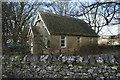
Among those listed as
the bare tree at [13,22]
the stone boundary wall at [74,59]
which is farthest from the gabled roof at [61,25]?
the stone boundary wall at [74,59]

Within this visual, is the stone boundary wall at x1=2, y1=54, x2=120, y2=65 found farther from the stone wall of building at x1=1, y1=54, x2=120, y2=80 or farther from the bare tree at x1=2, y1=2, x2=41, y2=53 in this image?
the bare tree at x1=2, y1=2, x2=41, y2=53

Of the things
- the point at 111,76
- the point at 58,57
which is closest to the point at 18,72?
the point at 58,57

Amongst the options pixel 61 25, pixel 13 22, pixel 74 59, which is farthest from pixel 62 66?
pixel 61 25

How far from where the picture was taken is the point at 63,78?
4.23 metres

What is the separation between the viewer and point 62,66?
4.19 meters

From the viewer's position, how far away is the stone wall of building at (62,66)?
12.5 ft

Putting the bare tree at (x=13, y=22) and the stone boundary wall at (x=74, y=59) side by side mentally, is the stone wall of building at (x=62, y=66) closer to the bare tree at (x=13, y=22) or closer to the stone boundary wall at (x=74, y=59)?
the stone boundary wall at (x=74, y=59)

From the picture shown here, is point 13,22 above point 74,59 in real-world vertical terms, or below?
above

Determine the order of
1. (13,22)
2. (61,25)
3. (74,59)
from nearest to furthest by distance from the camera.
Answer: (74,59)
(13,22)
(61,25)

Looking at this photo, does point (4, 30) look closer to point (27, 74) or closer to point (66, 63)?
point (27, 74)

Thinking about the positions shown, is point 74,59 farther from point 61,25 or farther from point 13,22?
point 61,25

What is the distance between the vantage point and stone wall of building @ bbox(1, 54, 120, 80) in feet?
Result: 12.5

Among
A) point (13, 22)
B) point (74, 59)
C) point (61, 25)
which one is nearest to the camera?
point (74, 59)

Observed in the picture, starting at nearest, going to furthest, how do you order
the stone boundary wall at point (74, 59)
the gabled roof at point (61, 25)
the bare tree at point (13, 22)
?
the stone boundary wall at point (74, 59) < the bare tree at point (13, 22) < the gabled roof at point (61, 25)
